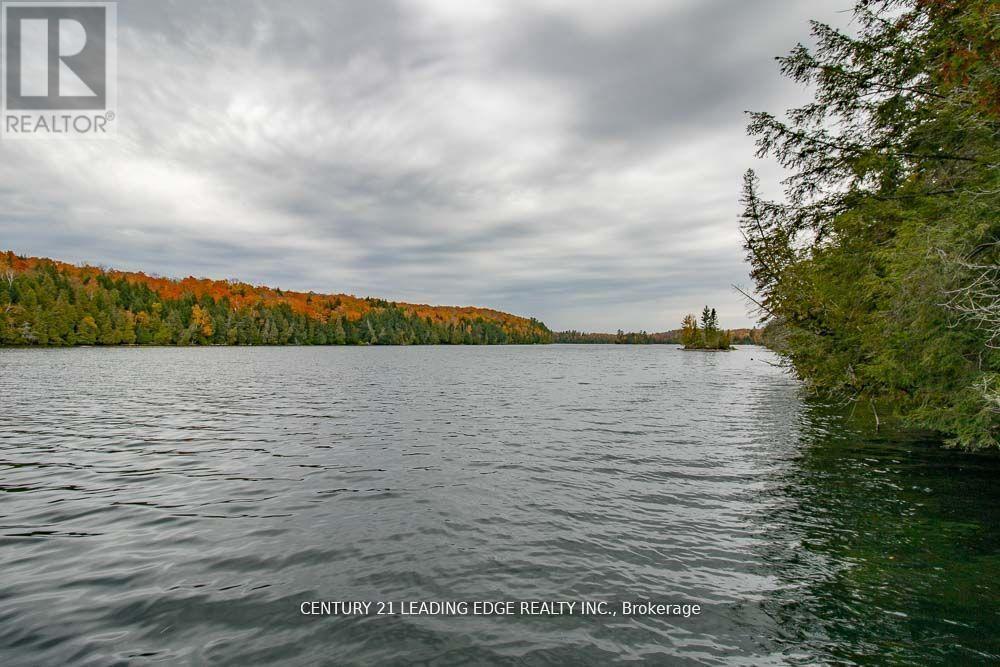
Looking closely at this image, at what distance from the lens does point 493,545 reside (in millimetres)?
9500

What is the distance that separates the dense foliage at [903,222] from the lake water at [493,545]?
3.24 meters

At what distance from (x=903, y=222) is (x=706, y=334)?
184m

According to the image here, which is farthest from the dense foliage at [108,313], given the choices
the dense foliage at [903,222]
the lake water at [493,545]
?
the dense foliage at [903,222]

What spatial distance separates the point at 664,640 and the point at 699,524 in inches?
189

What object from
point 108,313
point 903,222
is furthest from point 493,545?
point 108,313

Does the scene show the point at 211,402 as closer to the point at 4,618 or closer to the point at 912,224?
the point at 4,618

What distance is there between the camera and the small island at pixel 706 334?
595ft

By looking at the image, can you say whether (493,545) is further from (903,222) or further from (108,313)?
(108,313)


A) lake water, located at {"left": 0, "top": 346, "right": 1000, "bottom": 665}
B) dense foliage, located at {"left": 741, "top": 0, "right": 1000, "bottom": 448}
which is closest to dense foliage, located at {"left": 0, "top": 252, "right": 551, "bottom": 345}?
lake water, located at {"left": 0, "top": 346, "right": 1000, "bottom": 665}

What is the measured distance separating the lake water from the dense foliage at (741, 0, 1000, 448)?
10.6 feet

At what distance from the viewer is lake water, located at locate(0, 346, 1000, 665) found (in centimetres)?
632

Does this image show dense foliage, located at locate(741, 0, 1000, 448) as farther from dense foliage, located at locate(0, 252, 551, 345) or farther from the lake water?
dense foliage, located at locate(0, 252, 551, 345)

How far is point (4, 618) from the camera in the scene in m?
6.73

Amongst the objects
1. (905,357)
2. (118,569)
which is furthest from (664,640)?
(905,357)
